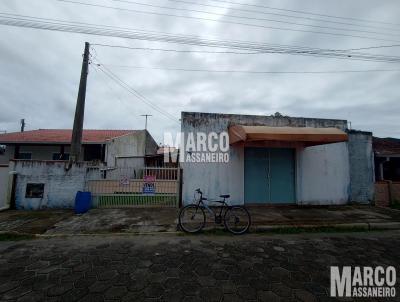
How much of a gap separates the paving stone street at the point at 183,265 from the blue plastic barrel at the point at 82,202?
2205mm

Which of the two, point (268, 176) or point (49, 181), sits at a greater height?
point (268, 176)

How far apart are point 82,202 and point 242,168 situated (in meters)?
6.02

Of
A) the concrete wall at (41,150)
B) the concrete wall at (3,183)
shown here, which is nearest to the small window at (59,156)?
the concrete wall at (41,150)

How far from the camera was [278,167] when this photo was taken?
9.06m

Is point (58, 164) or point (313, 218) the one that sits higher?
point (58, 164)

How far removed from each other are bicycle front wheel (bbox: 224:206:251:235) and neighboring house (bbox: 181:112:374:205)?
2500mm

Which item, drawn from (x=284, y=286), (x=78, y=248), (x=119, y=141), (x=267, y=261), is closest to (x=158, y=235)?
(x=78, y=248)

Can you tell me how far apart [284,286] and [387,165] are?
48.0 ft

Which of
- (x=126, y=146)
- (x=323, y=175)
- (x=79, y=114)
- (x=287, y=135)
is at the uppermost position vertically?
(x=79, y=114)

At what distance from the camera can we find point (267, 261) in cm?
420

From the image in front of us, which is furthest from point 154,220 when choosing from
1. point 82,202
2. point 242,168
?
point 242,168

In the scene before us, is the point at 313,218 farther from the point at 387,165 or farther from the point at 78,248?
the point at 387,165

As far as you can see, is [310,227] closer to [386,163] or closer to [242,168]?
[242,168]

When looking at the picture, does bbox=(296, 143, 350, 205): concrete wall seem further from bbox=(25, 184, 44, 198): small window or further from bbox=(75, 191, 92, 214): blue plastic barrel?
bbox=(25, 184, 44, 198): small window
